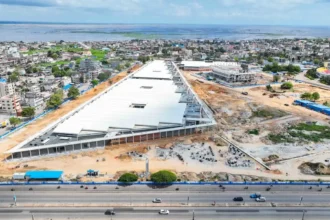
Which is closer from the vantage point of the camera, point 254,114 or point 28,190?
point 28,190

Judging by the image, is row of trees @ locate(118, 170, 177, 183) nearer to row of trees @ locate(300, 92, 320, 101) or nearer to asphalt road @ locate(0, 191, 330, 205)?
asphalt road @ locate(0, 191, 330, 205)

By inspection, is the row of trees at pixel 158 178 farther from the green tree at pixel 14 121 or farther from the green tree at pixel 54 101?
the green tree at pixel 54 101

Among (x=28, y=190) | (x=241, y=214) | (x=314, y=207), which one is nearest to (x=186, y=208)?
(x=241, y=214)

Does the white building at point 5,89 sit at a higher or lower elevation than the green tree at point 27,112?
higher

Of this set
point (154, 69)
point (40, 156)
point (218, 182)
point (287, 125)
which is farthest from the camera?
point (154, 69)

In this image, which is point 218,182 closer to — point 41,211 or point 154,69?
point 41,211

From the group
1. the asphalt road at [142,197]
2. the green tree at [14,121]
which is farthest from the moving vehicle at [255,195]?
the green tree at [14,121]

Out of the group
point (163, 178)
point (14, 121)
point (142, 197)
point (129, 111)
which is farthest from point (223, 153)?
point (14, 121)
